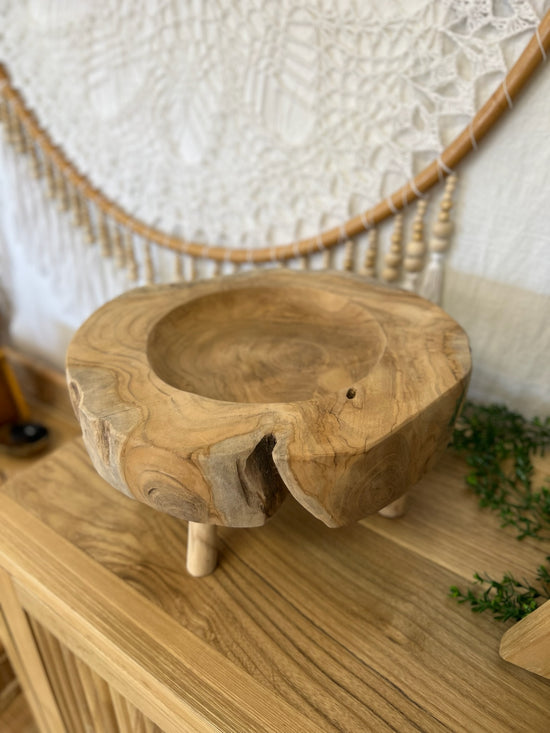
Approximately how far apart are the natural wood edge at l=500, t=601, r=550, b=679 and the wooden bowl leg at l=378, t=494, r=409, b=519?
155 mm

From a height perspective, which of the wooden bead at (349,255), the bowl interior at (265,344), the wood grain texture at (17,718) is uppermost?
the wooden bead at (349,255)

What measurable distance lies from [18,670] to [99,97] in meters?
0.81

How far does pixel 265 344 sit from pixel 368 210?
238 mm

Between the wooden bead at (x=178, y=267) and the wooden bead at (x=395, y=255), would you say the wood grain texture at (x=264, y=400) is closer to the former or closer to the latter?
the wooden bead at (x=395, y=255)

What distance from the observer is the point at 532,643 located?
389 millimetres

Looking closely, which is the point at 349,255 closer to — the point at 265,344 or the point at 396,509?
the point at 265,344

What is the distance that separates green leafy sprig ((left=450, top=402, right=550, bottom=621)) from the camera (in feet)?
1.48

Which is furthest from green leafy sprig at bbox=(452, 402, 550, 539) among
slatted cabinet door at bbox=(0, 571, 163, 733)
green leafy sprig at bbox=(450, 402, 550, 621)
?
slatted cabinet door at bbox=(0, 571, 163, 733)

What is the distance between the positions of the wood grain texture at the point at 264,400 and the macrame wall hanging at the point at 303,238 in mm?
116

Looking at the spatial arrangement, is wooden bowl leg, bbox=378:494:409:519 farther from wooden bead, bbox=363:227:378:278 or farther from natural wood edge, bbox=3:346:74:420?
natural wood edge, bbox=3:346:74:420

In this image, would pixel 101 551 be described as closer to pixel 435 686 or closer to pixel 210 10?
pixel 435 686

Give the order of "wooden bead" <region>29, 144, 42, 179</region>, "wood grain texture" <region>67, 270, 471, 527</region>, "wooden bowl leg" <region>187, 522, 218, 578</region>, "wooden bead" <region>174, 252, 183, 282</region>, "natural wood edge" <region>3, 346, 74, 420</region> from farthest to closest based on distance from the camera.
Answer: "natural wood edge" <region>3, 346, 74, 420</region>, "wooden bead" <region>29, 144, 42, 179</region>, "wooden bead" <region>174, 252, 183, 282</region>, "wooden bowl leg" <region>187, 522, 218, 578</region>, "wood grain texture" <region>67, 270, 471, 527</region>

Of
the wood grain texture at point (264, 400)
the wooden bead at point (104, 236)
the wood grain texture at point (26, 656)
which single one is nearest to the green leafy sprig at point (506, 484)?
the wood grain texture at point (264, 400)

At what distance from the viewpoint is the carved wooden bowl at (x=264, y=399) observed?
359 millimetres
